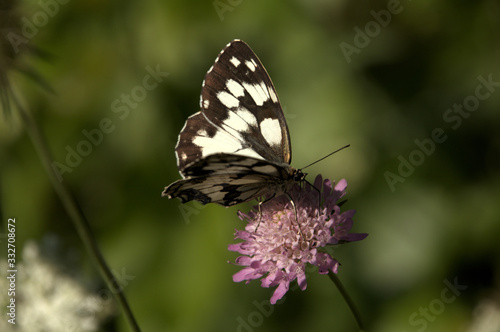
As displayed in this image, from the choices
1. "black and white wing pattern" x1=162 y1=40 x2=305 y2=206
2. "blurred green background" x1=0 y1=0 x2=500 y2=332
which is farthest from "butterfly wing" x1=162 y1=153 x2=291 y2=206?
"blurred green background" x1=0 y1=0 x2=500 y2=332

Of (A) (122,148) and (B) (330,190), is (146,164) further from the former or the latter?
(B) (330,190)

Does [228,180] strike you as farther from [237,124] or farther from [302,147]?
[302,147]

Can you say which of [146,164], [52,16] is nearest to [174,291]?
[146,164]

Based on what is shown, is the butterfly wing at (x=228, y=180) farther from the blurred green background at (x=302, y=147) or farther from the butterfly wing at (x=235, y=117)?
the blurred green background at (x=302, y=147)

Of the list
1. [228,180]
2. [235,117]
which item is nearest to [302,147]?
[235,117]

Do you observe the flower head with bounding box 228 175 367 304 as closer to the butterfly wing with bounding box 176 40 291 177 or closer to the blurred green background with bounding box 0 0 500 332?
the butterfly wing with bounding box 176 40 291 177
